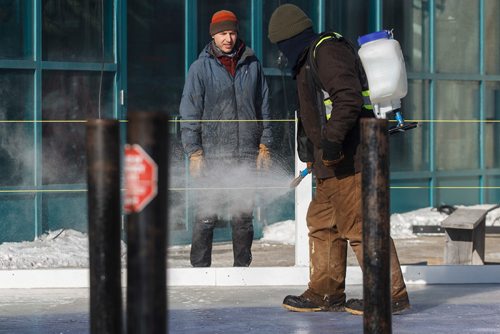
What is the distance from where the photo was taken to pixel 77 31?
39.8 ft

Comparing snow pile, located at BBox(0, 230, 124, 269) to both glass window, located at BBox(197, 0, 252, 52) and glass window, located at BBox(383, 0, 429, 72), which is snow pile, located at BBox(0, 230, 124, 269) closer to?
glass window, located at BBox(197, 0, 252, 52)

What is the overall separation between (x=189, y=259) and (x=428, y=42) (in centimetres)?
612

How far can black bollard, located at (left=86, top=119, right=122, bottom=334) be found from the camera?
4.39 metres

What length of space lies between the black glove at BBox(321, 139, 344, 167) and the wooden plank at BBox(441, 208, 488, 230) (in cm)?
273

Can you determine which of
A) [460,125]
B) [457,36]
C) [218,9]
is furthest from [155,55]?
[457,36]

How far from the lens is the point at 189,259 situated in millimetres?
9523

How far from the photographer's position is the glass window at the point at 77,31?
1195 cm

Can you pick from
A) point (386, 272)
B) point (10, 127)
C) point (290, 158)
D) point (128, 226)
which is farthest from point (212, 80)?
point (128, 226)

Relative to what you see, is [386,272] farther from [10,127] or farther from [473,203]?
[473,203]

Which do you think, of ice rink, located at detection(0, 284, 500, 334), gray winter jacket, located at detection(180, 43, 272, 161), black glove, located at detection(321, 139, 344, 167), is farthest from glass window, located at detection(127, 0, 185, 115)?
black glove, located at detection(321, 139, 344, 167)

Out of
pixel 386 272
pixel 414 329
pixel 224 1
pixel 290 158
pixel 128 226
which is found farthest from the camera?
pixel 224 1

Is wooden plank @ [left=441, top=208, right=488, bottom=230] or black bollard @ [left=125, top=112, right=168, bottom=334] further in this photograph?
wooden plank @ [left=441, top=208, right=488, bottom=230]

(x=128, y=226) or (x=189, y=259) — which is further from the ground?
(x=128, y=226)

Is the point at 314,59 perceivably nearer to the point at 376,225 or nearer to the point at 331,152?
the point at 331,152
